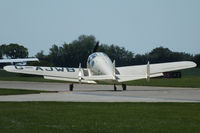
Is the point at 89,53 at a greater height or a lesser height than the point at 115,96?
greater

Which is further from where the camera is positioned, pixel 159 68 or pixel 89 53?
pixel 89 53

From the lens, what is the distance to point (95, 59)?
4128 centimetres
